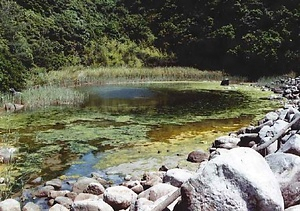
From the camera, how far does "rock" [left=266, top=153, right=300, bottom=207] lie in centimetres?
359

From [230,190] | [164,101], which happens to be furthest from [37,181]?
[164,101]

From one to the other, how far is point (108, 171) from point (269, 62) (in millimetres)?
24369

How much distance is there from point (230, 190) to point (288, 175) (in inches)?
27.4

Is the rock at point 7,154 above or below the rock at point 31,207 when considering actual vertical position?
below

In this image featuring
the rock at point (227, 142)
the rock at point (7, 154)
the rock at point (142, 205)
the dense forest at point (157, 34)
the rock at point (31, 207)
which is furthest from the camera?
the dense forest at point (157, 34)

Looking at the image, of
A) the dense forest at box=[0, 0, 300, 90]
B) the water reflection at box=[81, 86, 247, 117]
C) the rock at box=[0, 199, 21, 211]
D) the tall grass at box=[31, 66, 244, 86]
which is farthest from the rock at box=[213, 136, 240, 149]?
the dense forest at box=[0, 0, 300, 90]

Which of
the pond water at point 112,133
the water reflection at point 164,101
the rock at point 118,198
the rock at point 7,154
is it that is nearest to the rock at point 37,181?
the pond water at point 112,133

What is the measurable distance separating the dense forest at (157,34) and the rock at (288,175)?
22778 mm

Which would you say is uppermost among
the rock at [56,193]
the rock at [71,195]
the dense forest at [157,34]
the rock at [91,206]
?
the dense forest at [157,34]

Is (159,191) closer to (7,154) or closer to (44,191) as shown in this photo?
(44,191)

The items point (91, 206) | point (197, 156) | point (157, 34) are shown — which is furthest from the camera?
point (157, 34)

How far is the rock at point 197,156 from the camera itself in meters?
7.43

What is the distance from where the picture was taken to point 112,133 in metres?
10.2

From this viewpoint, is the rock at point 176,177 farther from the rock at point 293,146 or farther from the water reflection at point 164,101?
the water reflection at point 164,101
